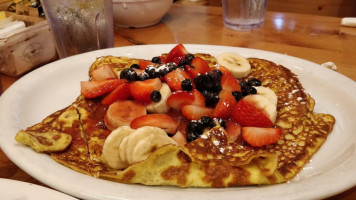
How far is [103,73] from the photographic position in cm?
158

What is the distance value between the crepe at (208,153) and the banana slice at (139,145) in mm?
45

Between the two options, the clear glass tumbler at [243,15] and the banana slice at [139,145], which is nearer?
the banana slice at [139,145]

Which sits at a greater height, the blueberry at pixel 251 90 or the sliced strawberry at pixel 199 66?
the sliced strawberry at pixel 199 66

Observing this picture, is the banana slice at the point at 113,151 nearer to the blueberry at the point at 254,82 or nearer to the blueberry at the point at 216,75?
the blueberry at the point at 216,75

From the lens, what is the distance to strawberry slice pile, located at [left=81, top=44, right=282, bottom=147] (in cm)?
125

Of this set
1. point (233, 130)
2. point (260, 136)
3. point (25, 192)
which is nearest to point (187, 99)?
point (233, 130)

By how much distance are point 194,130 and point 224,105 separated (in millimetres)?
183

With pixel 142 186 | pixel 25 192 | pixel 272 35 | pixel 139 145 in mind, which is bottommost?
pixel 272 35

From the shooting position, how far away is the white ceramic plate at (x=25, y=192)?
72 centimetres

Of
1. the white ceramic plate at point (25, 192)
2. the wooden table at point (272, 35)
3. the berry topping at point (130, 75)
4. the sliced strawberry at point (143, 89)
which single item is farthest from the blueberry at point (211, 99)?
the wooden table at point (272, 35)

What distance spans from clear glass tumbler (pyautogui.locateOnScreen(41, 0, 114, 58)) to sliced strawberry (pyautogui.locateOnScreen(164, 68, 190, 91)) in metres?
0.88

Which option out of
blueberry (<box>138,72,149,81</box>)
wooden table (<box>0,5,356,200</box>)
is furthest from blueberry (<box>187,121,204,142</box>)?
wooden table (<box>0,5,356,200</box>)

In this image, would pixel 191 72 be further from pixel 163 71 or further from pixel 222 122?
pixel 222 122

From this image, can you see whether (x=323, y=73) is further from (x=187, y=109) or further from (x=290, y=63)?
(x=187, y=109)
